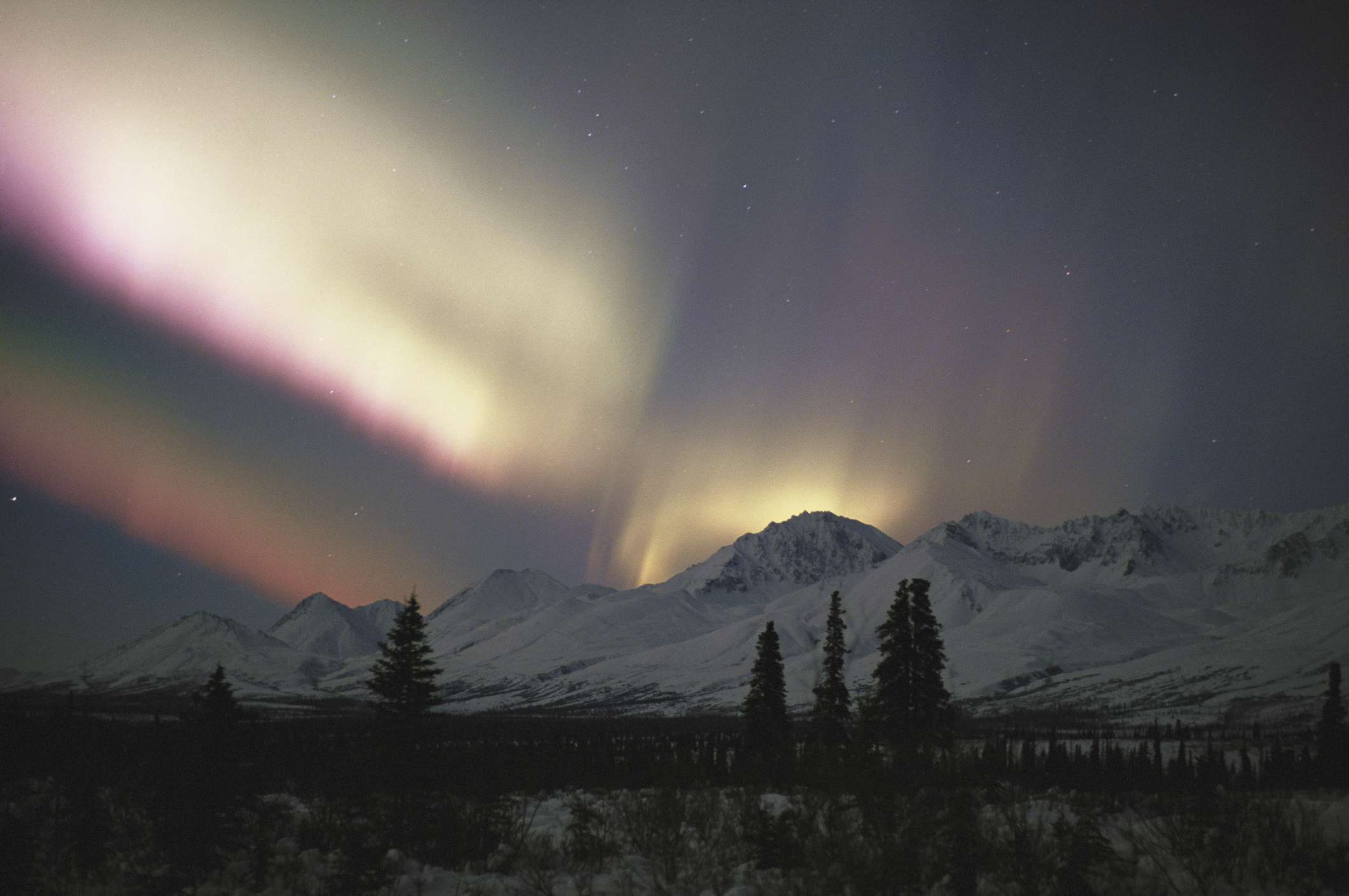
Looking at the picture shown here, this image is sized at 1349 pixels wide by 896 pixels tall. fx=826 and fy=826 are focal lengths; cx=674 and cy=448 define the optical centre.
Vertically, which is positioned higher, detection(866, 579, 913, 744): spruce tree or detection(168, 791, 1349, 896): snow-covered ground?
detection(866, 579, 913, 744): spruce tree

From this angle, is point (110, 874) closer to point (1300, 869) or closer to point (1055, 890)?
point (1055, 890)

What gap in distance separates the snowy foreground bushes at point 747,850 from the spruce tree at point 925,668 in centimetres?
1858

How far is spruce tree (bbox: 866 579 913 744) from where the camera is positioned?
149 ft

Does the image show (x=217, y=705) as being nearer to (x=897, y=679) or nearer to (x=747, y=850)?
(x=747, y=850)

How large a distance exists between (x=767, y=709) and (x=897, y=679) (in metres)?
18.7

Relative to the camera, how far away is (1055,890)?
633 inches

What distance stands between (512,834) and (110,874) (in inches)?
407

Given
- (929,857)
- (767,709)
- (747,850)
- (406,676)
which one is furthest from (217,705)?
(767,709)

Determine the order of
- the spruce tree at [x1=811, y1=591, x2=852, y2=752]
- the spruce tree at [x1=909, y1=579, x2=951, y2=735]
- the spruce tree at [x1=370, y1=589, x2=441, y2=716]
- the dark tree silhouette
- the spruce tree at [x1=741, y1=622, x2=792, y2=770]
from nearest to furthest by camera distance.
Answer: the dark tree silhouette
the spruce tree at [x1=370, y1=589, x2=441, y2=716]
the spruce tree at [x1=909, y1=579, x2=951, y2=735]
the spruce tree at [x1=811, y1=591, x2=852, y2=752]
the spruce tree at [x1=741, y1=622, x2=792, y2=770]

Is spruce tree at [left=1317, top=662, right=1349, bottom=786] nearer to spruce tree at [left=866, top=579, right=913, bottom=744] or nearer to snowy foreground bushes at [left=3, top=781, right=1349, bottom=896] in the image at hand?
spruce tree at [left=866, top=579, right=913, bottom=744]

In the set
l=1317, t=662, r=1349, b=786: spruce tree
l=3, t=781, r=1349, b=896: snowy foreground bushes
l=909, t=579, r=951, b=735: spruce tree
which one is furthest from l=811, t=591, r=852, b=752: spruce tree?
l=1317, t=662, r=1349, b=786: spruce tree

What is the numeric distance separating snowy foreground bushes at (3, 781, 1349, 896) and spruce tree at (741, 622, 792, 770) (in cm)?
3597

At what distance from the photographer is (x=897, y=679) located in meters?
46.8

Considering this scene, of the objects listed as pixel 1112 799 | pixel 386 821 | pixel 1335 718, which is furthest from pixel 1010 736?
pixel 386 821
